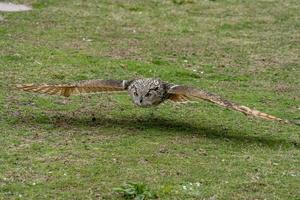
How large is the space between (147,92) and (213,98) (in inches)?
41.1

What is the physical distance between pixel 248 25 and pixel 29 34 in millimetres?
4239

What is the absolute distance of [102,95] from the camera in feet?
37.7

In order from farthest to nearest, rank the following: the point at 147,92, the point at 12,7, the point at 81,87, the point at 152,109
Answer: the point at 12,7 < the point at 152,109 < the point at 81,87 < the point at 147,92

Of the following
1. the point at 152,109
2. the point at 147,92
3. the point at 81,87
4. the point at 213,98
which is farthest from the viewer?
the point at 152,109

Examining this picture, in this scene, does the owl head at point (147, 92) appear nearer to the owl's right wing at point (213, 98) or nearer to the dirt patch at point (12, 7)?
the owl's right wing at point (213, 98)

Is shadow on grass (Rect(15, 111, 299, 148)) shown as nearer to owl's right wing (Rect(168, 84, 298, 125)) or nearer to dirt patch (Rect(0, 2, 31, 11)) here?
owl's right wing (Rect(168, 84, 298, 125))

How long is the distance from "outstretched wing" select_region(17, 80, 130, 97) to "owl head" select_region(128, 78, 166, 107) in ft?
0.46

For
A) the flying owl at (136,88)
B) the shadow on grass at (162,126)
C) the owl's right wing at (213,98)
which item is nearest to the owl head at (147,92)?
the flying owl at (136,88)

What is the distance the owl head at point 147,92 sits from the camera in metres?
10.3

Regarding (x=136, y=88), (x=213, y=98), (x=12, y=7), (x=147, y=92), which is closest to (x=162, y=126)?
(x=147, y=92)

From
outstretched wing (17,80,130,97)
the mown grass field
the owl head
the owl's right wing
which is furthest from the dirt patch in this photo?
the owl's right wing

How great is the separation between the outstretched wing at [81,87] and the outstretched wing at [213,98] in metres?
0.64

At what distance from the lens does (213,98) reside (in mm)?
9508

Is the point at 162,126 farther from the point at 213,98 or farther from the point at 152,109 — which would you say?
the point at 213,98
